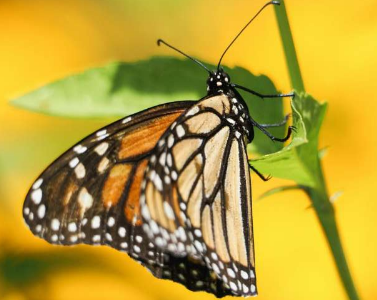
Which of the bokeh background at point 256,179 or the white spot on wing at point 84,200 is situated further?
the bokeh background at point 256,179

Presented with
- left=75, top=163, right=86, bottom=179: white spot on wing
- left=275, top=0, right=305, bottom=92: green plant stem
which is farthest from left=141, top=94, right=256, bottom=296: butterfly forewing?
left=275, top=0, right=305, bottom=92: green plant stem

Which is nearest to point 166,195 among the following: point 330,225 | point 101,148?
point 101,148

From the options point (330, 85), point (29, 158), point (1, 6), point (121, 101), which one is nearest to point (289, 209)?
point (330, 85)

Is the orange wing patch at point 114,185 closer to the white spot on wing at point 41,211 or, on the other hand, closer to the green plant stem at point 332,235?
the white spot on wing at point 41,211

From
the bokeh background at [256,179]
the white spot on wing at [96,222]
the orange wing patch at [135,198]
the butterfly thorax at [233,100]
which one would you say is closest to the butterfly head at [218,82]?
the butterfly thorax at [233,100]

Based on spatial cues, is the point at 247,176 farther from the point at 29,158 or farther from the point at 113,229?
the point at 29,158
